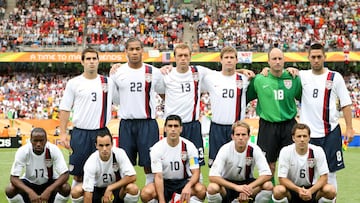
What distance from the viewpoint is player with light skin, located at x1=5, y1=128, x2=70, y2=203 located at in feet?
23.2

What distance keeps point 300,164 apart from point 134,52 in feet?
7.33

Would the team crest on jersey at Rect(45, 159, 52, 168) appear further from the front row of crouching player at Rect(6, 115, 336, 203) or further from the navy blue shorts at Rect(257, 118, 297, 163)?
the navy blue shorts at Rect(257, 118, 297, 163)

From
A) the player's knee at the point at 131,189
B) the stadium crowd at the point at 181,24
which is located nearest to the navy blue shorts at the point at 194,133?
the player's knee at the point at 131,189

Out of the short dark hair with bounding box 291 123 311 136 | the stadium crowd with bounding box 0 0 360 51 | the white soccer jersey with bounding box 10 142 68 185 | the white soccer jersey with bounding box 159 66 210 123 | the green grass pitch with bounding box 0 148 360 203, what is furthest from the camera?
the stadium crowd with bounding box 0 0 360 51

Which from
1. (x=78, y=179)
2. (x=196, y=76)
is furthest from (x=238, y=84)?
(x=78, y=179)

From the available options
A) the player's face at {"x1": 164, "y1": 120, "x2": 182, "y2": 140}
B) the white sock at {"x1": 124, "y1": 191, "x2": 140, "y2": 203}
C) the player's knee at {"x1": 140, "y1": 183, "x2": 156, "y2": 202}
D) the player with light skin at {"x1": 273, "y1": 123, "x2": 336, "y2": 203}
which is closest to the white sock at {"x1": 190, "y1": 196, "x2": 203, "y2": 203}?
the player's knee at {"x1": 140, "y1": 183, "x2": 156, "y2": 202}

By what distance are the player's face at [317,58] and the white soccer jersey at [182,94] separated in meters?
1.36

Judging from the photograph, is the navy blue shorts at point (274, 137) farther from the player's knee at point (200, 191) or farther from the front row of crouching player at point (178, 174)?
the player's knee at point (200, 191)

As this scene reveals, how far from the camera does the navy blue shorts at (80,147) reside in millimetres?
7379

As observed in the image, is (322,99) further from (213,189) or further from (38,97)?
(38,97)

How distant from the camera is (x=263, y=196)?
692cm

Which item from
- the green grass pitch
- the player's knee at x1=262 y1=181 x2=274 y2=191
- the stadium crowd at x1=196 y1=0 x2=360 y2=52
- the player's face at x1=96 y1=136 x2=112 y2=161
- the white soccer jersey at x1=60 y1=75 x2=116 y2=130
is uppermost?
the stadium crowd at x1=196 y1=0 x2=360 y2=52

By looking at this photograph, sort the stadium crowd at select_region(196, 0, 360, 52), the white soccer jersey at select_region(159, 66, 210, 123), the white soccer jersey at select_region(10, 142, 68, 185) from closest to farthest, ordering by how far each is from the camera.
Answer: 1. the white soccer jersey at select_region(10, 142, 68, 185)
2. the white soccer jersey at select_region(159, 66, 210, 123)
3. the stadium crowd at select_region(196, 0, 360, 52)

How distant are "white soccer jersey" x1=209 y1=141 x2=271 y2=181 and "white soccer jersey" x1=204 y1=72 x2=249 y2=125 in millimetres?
548
